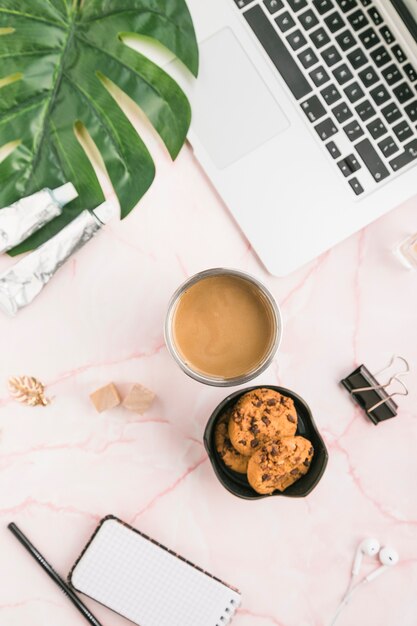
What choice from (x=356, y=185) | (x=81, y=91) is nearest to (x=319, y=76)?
(x=356, y=185)

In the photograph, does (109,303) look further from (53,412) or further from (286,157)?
(286,157)

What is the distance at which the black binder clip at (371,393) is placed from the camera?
2.48 feet

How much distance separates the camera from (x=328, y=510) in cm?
78

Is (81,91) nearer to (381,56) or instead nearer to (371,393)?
(381,56)

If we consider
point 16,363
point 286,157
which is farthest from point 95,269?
point 286,157

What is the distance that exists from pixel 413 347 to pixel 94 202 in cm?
42

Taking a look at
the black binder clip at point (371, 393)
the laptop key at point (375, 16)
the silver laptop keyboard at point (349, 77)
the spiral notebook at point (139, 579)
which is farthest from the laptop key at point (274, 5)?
the spiral notebook at point (139, 579)

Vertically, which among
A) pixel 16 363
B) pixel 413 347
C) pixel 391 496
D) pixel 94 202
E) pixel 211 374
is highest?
pixel 94 202

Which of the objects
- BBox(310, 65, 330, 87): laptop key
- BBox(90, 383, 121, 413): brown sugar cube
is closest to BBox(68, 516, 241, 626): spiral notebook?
BBox(90, 383, 121, 413): brown sugar cube

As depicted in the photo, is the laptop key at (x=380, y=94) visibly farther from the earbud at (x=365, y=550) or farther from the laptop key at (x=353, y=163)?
the earbud at (x=365, y=550)

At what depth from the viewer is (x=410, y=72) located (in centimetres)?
72

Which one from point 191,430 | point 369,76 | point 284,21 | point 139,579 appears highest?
point 284,21

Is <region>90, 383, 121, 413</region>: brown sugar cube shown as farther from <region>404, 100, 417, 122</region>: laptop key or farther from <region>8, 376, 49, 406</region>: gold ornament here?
<region>404, 100, 417, 122</region>: laptop key

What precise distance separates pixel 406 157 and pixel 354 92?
95 mm
